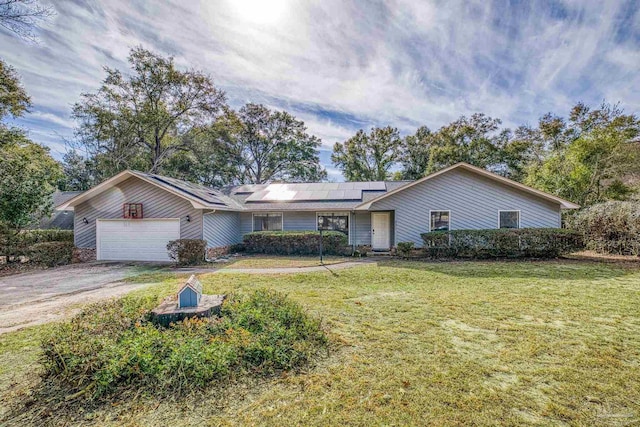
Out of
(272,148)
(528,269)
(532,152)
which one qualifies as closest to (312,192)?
(528,269)

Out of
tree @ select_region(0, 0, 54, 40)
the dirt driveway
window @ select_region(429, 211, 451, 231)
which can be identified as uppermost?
tree @ select_region(0, 0, 54, 40)

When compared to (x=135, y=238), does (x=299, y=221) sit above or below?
above

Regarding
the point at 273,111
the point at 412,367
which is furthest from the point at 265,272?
the point at 273,111

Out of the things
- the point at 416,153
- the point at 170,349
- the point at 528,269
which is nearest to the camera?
the point at 170,349

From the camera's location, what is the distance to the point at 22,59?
1202 centimetres

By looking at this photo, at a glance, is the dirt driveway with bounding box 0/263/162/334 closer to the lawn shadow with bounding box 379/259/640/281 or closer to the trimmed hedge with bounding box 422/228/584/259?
the lawn shadow with bounding box 379/259/640/281

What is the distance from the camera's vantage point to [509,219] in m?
12.7

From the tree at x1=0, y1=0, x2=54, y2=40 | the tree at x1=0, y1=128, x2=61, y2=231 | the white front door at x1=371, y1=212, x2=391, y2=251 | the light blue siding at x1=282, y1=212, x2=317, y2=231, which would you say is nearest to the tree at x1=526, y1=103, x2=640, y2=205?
the white front door at x1=371, y1=212, x2=391, y2=251

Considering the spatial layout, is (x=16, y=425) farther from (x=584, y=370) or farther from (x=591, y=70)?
(x=591, y=70)

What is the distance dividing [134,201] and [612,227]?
20191 millimetres

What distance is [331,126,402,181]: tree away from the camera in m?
31.3

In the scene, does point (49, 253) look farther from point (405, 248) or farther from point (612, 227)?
point (612, 227)

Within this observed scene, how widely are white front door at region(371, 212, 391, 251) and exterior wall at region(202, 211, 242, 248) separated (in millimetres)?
7369

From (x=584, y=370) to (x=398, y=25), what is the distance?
30.2ft
